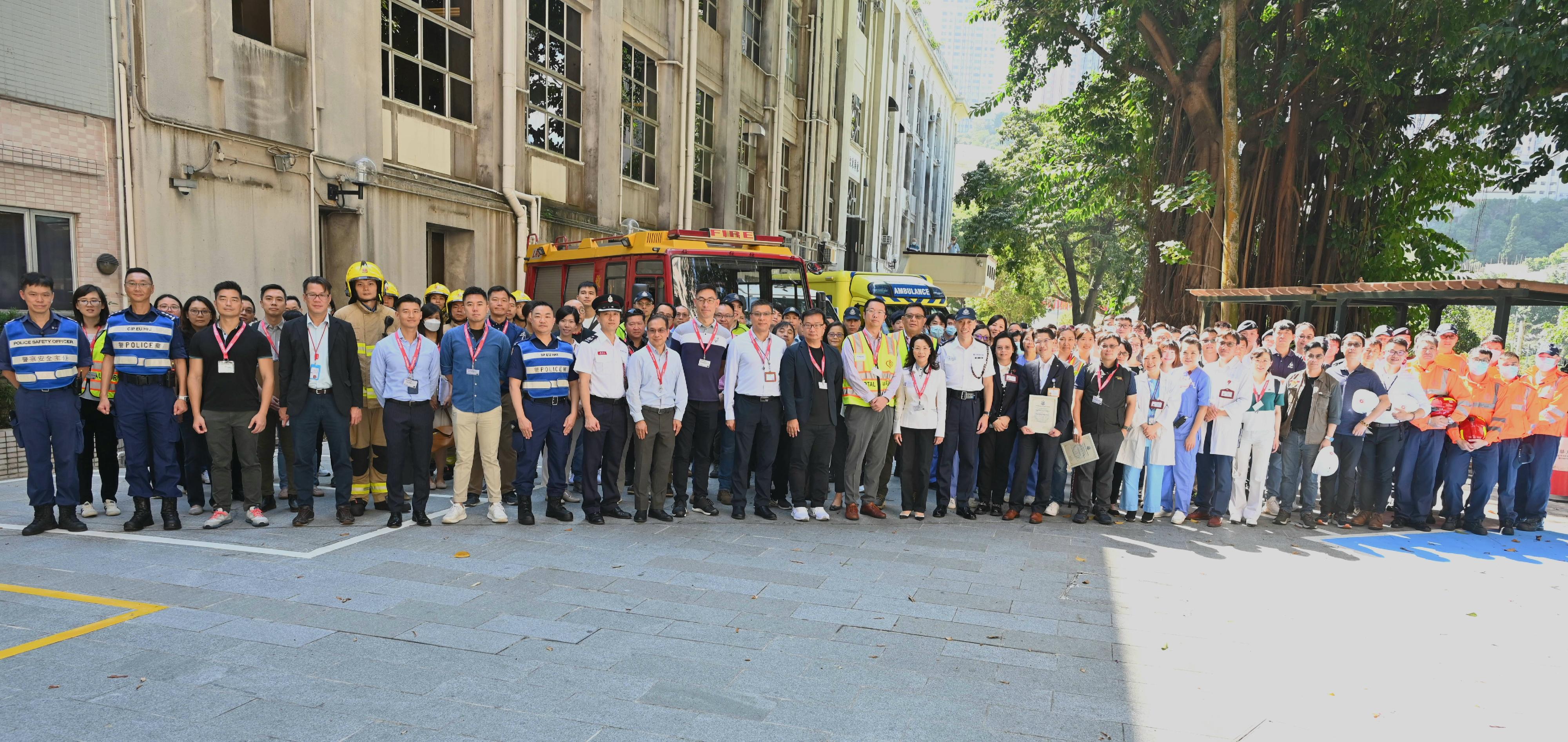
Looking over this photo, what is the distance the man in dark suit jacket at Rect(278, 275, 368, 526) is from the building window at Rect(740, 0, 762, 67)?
18063 mm

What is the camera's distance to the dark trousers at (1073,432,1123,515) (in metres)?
7.66

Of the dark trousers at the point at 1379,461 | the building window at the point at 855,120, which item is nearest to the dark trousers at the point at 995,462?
the dark trousers at the point at 1379,461

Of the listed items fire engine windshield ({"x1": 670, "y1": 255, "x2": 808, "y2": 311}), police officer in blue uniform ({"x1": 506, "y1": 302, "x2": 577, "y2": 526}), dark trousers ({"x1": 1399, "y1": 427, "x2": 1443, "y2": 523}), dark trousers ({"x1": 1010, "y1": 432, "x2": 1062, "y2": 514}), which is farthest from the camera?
fire engine windshield ({"x1": 670, "y1": 255, "x2": 808, "y2": 311})

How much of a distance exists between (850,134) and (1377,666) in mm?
28974

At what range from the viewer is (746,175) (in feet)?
79.1

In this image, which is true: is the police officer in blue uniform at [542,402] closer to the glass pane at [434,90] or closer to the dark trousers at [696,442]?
the dark trousers at [696,442]

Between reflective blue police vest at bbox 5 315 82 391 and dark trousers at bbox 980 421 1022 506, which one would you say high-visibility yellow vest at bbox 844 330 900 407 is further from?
reflective blue police vest at bbox 5 315 82 391

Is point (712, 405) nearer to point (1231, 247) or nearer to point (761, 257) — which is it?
point (761, 257)

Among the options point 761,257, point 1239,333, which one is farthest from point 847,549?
point 761,257

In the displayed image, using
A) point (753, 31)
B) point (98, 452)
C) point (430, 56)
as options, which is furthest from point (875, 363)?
point (753, 31)

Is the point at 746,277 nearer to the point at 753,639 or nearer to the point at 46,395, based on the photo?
the point at 46,395

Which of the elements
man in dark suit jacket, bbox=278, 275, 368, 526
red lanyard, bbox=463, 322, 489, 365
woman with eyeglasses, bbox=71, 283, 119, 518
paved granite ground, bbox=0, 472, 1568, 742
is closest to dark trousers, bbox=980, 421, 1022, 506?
paved granite ground, bbox=0, 472, 1568, 742

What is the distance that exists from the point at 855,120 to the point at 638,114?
15874 millimetres

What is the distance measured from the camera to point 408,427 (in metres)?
6.57
